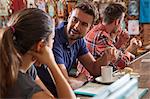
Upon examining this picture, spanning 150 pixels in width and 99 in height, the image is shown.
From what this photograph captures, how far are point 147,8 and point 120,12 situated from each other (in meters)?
1.37

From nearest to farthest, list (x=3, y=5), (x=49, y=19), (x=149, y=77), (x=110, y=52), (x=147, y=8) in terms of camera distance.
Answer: (x=49, y=19) < (x=149, y=77) < (x=110, y=52) < (x=3, y=5) < (x=147, y=8)

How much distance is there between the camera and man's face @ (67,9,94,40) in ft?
7.30

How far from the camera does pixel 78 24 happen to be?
228cm

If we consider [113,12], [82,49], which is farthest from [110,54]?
[113,12]

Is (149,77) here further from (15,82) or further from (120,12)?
(120,12)

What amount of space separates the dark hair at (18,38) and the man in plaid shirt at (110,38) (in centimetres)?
124

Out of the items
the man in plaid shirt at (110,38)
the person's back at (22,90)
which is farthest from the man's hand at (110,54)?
the person's back at (22,90)

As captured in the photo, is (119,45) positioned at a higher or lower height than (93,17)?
lower

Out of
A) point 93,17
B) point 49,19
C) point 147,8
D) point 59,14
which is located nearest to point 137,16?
point 147,8

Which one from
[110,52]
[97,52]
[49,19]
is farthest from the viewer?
[97,52]

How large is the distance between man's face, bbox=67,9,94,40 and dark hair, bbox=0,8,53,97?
0.88m

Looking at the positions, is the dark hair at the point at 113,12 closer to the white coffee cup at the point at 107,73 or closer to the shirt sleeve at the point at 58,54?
the shirt sleeve at the point at 58,54

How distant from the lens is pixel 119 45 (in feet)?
9.81

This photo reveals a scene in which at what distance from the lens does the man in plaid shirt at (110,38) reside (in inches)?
101
